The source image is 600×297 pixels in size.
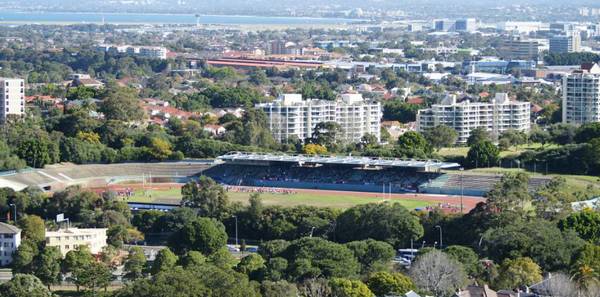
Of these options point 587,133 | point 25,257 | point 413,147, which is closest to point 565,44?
point 587,133

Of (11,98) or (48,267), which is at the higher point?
(11,98)

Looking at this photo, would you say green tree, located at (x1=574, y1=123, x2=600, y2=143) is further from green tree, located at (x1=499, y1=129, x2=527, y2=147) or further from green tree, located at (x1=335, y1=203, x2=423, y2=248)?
green tree, located at (x1=335, y1=203, x2=423, y2=248)

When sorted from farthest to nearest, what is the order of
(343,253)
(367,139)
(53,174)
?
1. (367,139)
2. (53,174)
3. (343,253)

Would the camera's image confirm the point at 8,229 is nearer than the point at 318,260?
No

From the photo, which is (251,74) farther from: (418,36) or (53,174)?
(418,36)

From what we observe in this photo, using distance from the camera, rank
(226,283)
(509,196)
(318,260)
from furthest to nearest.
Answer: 1. (509,196)
2. (318,260)
3. (226,283)

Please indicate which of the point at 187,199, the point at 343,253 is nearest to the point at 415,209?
the point at 187,199

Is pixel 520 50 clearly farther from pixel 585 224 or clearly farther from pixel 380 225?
pixel 585 224
